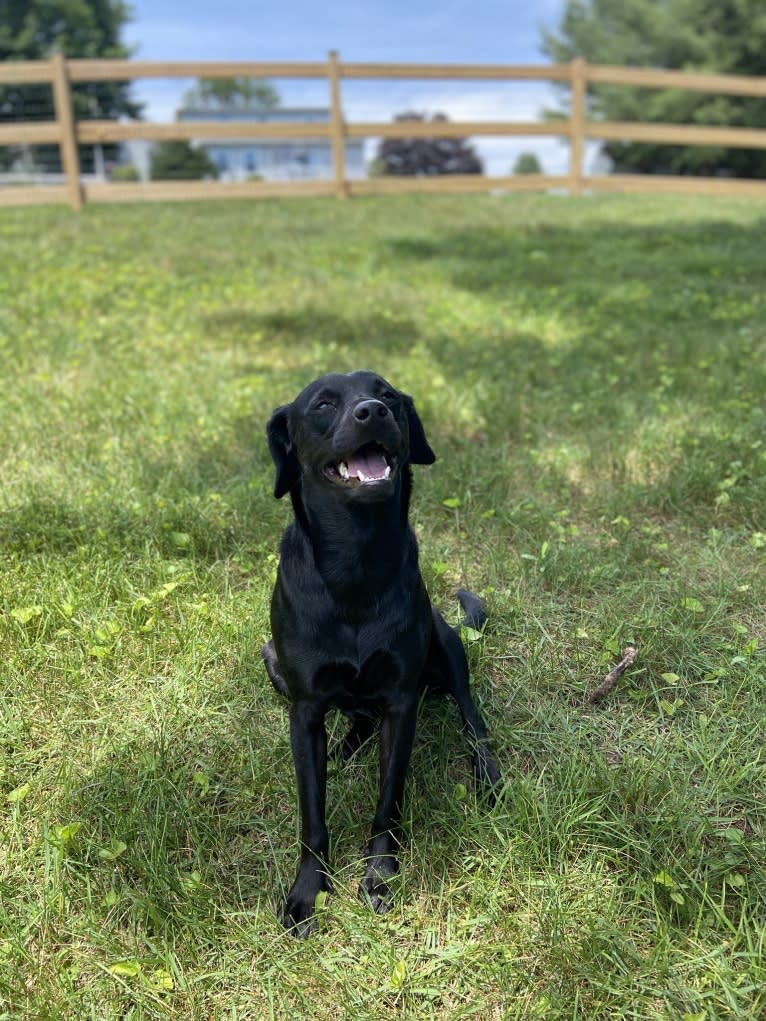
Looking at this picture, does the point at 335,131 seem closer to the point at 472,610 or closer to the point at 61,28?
the point at 472,610

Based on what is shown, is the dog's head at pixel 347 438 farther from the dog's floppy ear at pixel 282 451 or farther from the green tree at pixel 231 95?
the green tree at pixel 231 95

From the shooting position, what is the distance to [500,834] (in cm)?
206

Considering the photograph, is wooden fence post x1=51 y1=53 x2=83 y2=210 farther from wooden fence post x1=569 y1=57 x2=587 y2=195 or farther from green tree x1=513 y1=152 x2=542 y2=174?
green tree x1=513 y1=152 x2=542 y2=174

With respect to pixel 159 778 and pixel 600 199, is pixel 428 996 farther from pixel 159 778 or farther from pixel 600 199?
pixel 600 199

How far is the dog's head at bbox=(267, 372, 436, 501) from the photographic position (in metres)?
1.99

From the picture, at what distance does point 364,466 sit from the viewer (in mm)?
2080

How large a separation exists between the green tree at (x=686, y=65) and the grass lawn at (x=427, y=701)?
103 feet

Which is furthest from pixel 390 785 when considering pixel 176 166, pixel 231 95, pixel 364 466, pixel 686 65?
pixel 231 95

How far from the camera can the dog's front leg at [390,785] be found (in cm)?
209

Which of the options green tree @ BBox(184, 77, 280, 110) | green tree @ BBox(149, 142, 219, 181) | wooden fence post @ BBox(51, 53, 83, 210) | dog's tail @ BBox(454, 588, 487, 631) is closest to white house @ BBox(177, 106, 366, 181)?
green tree @ BBox(184, 77, 280, 110)

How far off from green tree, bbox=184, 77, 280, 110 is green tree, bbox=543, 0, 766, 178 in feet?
78.4

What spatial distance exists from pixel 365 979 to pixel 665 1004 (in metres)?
0.66

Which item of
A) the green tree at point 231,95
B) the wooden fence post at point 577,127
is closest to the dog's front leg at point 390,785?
the wooden fence post at point 577,127

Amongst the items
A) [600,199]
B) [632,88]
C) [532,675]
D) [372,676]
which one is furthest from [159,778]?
[632,88]
